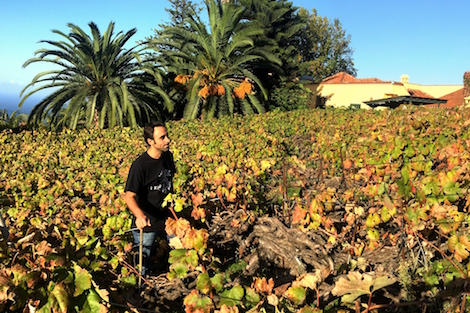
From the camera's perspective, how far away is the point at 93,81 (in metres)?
15.0

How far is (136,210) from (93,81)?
1321 centimetres

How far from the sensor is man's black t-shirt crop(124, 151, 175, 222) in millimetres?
3463

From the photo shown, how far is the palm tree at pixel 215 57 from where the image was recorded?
16.2 m

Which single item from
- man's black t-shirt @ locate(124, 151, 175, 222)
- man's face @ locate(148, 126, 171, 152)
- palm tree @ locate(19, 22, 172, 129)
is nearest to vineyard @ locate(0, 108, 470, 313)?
man's black t-shirt @ locate(124, 151, 175, 222)

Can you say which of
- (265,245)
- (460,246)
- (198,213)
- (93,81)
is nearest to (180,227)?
(198,213)

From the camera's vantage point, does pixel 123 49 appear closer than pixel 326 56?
Yes

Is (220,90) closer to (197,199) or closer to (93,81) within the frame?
(93,81)

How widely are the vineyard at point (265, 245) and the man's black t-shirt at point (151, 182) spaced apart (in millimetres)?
143

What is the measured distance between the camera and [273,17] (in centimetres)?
2633

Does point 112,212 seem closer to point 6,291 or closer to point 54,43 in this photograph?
point 6,291

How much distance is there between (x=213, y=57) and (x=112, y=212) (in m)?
13.7

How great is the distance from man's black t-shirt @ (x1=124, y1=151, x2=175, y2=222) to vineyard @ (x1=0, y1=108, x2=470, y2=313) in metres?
0.14

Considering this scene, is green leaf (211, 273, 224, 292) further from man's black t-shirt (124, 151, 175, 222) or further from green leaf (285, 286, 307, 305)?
man's black t-shirt (124, 151, 175, 222)


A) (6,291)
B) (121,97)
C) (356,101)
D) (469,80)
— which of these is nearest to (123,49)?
(121,97)
